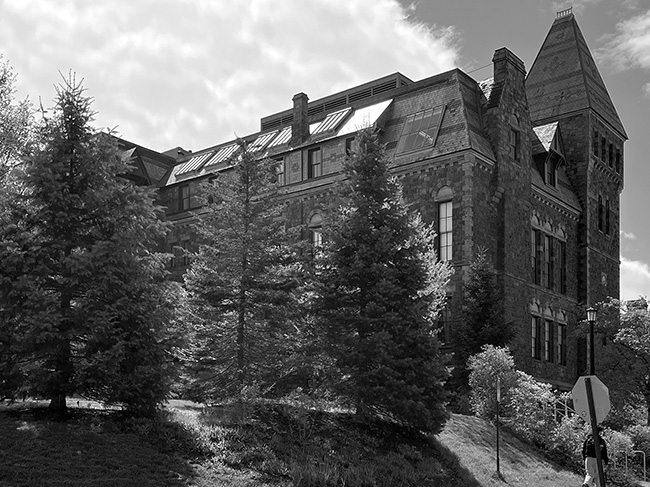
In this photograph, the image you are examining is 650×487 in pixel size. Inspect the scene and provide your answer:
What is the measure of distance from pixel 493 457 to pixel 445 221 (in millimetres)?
14219

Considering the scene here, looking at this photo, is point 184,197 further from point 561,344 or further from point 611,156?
point 611,156

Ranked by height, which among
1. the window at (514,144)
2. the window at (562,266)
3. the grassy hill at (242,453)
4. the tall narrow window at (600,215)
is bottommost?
the grassy hill at (242,453)

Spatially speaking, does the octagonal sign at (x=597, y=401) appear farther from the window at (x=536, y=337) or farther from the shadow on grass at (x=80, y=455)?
the window at (x=536, y=337)

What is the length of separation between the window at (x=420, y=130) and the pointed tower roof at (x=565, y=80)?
10252 mm

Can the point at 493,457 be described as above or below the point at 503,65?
below

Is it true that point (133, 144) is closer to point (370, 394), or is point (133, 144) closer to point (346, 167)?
point (346, 167)

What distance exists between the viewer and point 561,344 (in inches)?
1608

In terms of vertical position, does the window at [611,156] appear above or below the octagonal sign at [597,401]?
above

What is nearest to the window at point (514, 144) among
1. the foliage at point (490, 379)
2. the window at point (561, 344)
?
the window at point (561, 344)

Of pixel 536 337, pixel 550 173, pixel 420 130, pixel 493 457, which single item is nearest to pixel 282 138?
pixel 420 130

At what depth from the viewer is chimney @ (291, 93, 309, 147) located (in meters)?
43.6

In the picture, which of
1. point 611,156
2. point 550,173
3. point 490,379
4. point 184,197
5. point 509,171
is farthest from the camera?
point 184,197

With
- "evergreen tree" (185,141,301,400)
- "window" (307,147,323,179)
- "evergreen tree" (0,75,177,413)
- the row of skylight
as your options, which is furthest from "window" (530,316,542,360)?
"evergreen tree" (0,75,177,413)

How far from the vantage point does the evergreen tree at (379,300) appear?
2172 centimetres
